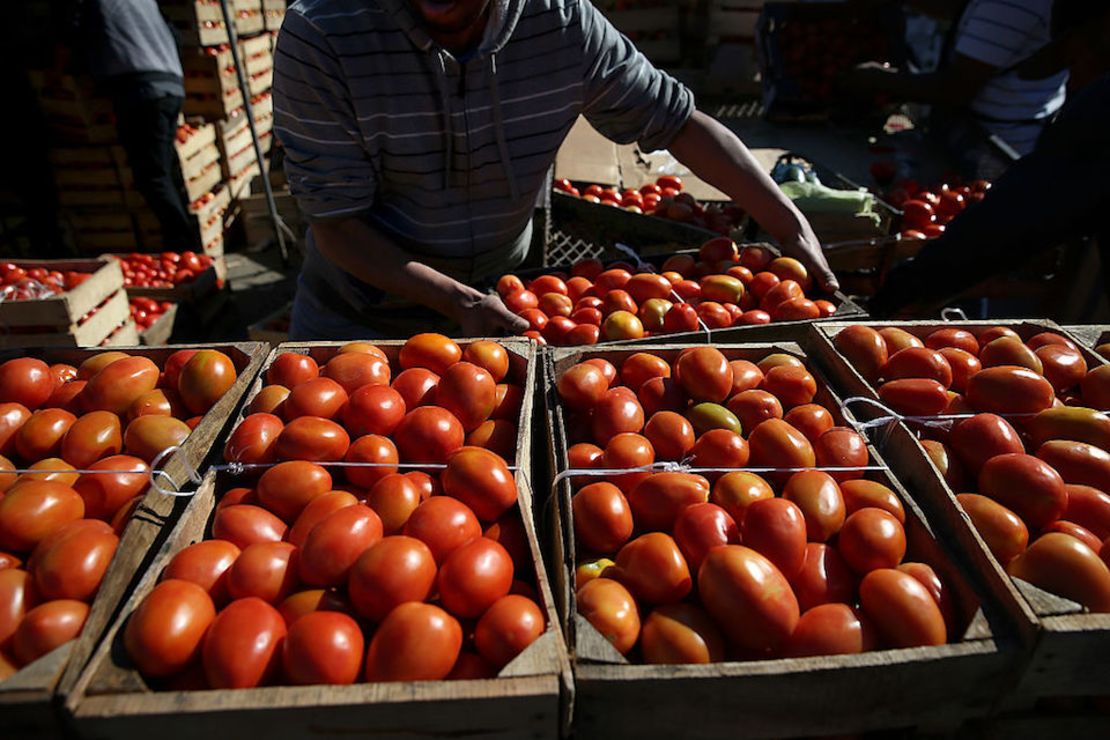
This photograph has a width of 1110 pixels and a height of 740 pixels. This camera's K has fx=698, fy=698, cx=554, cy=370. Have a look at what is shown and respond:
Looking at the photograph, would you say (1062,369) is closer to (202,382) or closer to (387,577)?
(387,577)

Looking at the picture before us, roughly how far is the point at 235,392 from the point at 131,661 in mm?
869

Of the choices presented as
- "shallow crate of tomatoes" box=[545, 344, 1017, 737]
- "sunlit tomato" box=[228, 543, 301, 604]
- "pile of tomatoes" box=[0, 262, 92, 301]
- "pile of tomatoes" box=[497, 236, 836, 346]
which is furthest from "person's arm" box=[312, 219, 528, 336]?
"pile of tomatoes" box=[0, 262, 92, 301]

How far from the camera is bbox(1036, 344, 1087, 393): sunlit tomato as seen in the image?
7.00 ft

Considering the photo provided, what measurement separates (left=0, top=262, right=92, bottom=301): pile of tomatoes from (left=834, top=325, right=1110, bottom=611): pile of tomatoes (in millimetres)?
4727

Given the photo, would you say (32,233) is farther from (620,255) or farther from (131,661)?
(131,661)

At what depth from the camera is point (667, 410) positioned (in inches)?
81.0

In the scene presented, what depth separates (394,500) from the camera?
160 cm

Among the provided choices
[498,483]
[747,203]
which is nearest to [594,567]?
[498,483]

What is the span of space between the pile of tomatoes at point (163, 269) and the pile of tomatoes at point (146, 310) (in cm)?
24

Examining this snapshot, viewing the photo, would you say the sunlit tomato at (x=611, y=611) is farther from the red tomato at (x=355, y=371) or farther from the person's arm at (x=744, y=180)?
the person's arm at (x=744, y=180)

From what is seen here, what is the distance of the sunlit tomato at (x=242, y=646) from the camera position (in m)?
1.26

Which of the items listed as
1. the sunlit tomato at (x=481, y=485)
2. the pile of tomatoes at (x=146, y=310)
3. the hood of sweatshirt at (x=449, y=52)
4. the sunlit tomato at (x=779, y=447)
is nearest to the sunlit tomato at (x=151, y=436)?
the sunlit tomato at (x=481, y=485)

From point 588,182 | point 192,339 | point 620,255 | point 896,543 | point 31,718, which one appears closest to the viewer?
point 31,718

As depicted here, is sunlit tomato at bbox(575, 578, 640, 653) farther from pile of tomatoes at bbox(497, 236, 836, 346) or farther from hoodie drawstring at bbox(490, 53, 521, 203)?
hoodie drawstring at bbox(490, 53, 521, 203)
